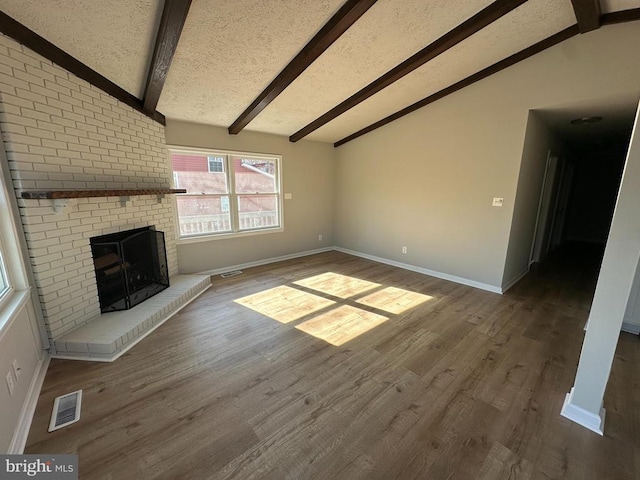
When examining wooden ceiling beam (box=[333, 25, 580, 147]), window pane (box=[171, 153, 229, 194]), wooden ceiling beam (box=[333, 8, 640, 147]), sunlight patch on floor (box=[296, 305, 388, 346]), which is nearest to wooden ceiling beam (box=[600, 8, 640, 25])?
wooden ceiling beam (box=[333, 8, 640, 147])

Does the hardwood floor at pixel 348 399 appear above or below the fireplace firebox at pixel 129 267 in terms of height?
below

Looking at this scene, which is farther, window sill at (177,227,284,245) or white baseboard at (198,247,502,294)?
window sill at (177,227,284,245)

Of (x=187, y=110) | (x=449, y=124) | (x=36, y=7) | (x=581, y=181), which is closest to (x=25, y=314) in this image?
(x=36, y=7)

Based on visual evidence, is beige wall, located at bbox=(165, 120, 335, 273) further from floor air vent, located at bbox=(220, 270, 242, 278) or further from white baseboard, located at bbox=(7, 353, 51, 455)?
white baseboard, located at bbox=(7, 353, 51, 455)

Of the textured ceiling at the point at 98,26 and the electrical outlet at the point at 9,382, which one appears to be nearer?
the electrical outlet at the point at 9,382

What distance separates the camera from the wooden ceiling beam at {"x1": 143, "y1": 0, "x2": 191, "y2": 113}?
1.90 metres

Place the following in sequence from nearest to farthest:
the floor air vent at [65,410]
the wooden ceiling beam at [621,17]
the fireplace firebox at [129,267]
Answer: the floor air vent at [65,410], the wooden ceiling beam at [621,17], the fireplace firebox at [129,267]

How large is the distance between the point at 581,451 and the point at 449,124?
3759 mm

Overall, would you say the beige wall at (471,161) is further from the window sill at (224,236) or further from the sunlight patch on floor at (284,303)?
the sunlight patch on floor at (284,303)

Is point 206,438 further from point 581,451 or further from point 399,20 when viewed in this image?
point 399,20

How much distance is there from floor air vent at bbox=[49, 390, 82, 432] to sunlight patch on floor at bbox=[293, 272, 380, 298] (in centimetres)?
260

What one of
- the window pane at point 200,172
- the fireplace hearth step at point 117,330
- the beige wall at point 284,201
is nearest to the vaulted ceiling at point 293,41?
the beige wall at point 284,201

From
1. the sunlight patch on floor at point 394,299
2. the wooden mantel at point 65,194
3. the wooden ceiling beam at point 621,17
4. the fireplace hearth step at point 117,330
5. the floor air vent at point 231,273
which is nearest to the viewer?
the wooden mantel at point 65,194

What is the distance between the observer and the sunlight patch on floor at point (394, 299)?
3293 mm
